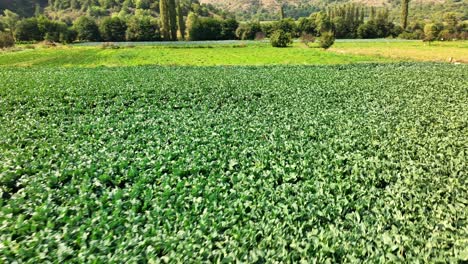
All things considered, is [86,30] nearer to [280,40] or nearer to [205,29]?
[205,29]

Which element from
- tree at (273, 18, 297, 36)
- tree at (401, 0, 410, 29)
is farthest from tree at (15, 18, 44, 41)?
tree at (401, 0, 410, 29)

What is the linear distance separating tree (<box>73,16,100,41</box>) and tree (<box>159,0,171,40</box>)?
22779 millimetres

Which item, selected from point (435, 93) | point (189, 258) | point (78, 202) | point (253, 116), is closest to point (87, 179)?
point (78, 202)

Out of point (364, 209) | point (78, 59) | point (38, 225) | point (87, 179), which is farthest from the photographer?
point (78, 59)

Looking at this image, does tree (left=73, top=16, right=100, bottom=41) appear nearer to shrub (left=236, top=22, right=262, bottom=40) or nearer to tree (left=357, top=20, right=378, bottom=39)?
shrub (left=236, top=22, right=262, bottom=40)

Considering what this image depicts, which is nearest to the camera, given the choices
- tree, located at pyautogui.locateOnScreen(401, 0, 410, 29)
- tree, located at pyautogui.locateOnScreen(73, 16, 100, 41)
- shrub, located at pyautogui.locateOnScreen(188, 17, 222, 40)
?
tree, located at pyautogui.locateOnScreen(73, 16, 100, 41)

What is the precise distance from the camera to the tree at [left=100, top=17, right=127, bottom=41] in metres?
104

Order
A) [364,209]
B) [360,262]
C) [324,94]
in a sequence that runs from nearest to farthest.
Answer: [360,262]
[364,209]
[324,94]

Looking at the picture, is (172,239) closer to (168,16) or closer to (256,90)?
(256,90)

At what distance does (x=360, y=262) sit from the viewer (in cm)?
509

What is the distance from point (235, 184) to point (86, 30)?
374ft

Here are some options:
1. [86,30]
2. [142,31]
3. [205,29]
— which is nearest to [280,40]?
[205,29]

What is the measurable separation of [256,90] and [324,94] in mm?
4869

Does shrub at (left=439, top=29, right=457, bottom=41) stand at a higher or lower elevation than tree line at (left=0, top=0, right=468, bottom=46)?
lower
